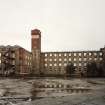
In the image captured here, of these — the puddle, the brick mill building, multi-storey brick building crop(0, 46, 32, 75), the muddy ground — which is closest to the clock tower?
the brick mill building

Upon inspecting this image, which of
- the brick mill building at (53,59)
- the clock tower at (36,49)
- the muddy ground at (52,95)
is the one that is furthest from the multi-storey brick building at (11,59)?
the muddy ground at (52,95)

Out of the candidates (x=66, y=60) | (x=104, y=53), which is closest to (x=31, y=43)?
(x=66, y=60)

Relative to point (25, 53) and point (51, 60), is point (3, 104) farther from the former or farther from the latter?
point (51, 60)

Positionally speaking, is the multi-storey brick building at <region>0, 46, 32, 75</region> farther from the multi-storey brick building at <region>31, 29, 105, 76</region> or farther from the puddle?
the puddle

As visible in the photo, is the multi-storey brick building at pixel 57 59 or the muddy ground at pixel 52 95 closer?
the muddy ground at pixel 52 95

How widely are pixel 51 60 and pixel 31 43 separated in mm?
12404

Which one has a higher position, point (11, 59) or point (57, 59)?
point (57, 59)

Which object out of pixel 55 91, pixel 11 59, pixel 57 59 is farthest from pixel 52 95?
pixel 57 59

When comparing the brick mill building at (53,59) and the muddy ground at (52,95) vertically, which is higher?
the brick mill building at (53,59)

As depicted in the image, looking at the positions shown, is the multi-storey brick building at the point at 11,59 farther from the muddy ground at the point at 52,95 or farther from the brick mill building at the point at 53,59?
the muddy ground at the point at 52,95

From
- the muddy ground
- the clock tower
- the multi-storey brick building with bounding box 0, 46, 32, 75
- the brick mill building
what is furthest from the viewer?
the clock tower

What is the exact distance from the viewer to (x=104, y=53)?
101938mm

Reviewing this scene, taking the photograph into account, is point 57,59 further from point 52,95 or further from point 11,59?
point 52,95

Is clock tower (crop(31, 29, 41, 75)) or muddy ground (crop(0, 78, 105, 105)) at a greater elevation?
clock tower (crop(31, 29, 41, 75))
